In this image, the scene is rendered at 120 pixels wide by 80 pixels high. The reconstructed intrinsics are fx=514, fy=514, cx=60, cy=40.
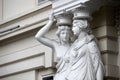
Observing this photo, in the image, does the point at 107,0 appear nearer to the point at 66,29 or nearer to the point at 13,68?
the point at 66,29

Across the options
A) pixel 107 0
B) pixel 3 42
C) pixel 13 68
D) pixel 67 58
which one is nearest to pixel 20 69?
pixel 13 68

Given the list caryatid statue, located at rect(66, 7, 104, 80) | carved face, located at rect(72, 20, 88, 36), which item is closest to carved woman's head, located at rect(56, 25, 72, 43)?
caryatid statue, located at rect(66, 7, 104, 80)

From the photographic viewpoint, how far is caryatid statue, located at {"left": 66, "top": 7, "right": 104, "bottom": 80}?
7.72 m

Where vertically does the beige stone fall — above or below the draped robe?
above

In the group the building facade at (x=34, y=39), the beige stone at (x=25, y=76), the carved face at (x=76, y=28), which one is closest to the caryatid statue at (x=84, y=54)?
the carved face at (x=76, y=28)

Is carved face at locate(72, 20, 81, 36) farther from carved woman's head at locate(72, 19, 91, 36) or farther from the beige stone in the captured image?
the beige stone

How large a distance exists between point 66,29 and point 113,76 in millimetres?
1088

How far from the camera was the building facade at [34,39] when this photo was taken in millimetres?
8117

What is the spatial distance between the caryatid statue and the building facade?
9.9 inches

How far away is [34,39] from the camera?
32.7 feet

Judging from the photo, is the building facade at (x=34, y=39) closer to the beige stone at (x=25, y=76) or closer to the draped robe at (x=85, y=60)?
the beige stone at (x=25, y=76)

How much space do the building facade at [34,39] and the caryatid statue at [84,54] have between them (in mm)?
251

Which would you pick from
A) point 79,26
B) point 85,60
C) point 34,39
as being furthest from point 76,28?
point 34,39

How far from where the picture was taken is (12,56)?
1057 cm
